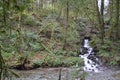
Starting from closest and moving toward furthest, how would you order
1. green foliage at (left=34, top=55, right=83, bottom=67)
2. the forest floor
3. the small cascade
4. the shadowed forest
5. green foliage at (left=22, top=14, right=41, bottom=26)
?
the forest floor → the shadowed forest → green foliage at (left=34, top=55, right=83, bottom=67) → the small cascade → green foliage at (left=22, top=14, right=41, bottom=26)

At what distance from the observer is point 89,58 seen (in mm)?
16750

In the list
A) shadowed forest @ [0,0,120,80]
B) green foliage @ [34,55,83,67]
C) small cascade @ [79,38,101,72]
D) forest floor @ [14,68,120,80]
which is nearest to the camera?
forest floor @ [14,68,120,80]

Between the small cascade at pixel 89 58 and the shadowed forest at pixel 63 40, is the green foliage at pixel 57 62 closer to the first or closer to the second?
the shadowed forest at pixel 63 40

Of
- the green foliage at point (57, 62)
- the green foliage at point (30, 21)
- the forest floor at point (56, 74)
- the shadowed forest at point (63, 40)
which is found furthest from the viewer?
the green foliage at point (30, 21)

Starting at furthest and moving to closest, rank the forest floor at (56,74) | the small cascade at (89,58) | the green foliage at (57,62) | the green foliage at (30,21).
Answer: the green foliage at (30,21), the small cascade at (89,58), the green foliage at (57,62), the forest floor at (56,74)

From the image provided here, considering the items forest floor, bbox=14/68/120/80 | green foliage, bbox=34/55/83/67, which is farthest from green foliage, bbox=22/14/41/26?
forest floor, bbox=14/68/120/80

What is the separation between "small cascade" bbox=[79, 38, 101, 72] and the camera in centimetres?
1477

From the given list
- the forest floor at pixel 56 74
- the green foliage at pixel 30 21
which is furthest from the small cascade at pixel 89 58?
the green foliage at pixel 30 21

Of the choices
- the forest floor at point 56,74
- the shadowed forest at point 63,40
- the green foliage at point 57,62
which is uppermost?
the shadowed forest at point 63,40

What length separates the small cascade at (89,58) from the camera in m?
14.8

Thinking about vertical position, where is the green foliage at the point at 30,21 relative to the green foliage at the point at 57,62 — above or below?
above

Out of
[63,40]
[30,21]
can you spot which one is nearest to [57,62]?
[63,40]

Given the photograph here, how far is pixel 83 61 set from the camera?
15586 mm

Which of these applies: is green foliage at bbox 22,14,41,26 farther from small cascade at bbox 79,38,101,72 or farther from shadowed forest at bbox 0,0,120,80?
small cascade at bbox 79,38,101,72
